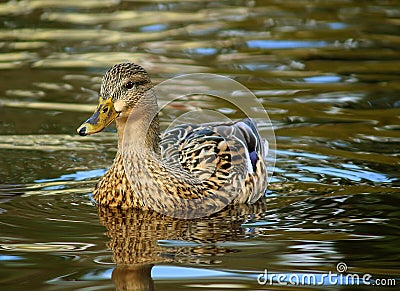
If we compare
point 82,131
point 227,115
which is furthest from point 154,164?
point 227,115

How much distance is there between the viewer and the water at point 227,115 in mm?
6793

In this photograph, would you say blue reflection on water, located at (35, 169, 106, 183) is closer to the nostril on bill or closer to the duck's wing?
the duck's wing

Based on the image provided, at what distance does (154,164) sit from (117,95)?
81cm

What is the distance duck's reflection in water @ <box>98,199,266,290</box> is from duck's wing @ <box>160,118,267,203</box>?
1.03 ft

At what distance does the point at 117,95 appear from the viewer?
27.0 ft

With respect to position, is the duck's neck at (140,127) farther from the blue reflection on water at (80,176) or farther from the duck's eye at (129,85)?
the blue reflection on water at (80,176)

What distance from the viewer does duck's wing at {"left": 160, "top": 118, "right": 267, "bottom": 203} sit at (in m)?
8.80

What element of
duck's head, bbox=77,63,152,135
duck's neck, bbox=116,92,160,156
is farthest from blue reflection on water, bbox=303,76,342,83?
duck's head, bbox=77,63,152,135

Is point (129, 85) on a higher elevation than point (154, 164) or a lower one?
higher

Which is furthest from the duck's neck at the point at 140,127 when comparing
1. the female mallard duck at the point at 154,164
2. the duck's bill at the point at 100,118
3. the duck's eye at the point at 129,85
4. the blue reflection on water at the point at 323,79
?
the blue reflection on water at the point at 323,79

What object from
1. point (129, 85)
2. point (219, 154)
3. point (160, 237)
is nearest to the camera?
point (160, 237)

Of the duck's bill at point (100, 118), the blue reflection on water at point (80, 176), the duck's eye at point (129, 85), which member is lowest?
the blue reflection on water at point (80, 176)

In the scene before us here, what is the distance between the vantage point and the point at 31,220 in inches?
309

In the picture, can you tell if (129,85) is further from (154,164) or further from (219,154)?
(219,154)
